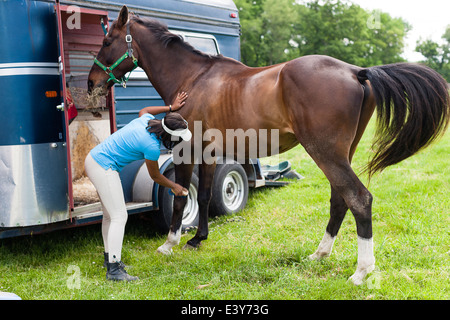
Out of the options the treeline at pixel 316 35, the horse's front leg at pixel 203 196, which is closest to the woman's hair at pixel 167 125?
the horse's front leg at pixel 203 196

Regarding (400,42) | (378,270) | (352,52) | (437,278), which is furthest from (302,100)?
(400,42)

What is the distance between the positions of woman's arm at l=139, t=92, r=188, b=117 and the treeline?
36212 millimetres

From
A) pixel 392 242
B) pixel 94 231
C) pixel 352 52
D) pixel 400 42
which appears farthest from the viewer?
pixel 400 42

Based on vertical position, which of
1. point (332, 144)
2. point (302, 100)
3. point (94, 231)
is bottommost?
point (94, 231)

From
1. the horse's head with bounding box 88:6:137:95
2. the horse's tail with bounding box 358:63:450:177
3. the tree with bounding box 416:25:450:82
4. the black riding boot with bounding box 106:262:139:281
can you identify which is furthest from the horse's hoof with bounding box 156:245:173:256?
the tree with bounding box 416:25:450:82

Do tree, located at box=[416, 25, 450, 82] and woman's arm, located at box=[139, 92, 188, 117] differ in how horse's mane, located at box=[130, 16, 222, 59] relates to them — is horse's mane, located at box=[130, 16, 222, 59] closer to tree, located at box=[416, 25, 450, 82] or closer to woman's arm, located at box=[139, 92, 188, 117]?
woman's arm, located at box=[139, 92, 188, 117]

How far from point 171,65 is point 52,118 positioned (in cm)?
131

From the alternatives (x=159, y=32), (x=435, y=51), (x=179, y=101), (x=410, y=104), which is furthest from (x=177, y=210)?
(x=435, y=51)

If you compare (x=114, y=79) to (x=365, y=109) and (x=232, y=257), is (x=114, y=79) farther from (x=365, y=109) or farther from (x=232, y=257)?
(x=365, y=109)

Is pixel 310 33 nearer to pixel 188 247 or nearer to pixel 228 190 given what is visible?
pixel 228 190

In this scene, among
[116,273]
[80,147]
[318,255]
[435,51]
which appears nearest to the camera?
[116,273]

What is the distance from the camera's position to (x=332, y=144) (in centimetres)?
365

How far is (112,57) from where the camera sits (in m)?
4.56

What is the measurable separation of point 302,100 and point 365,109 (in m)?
0.58
